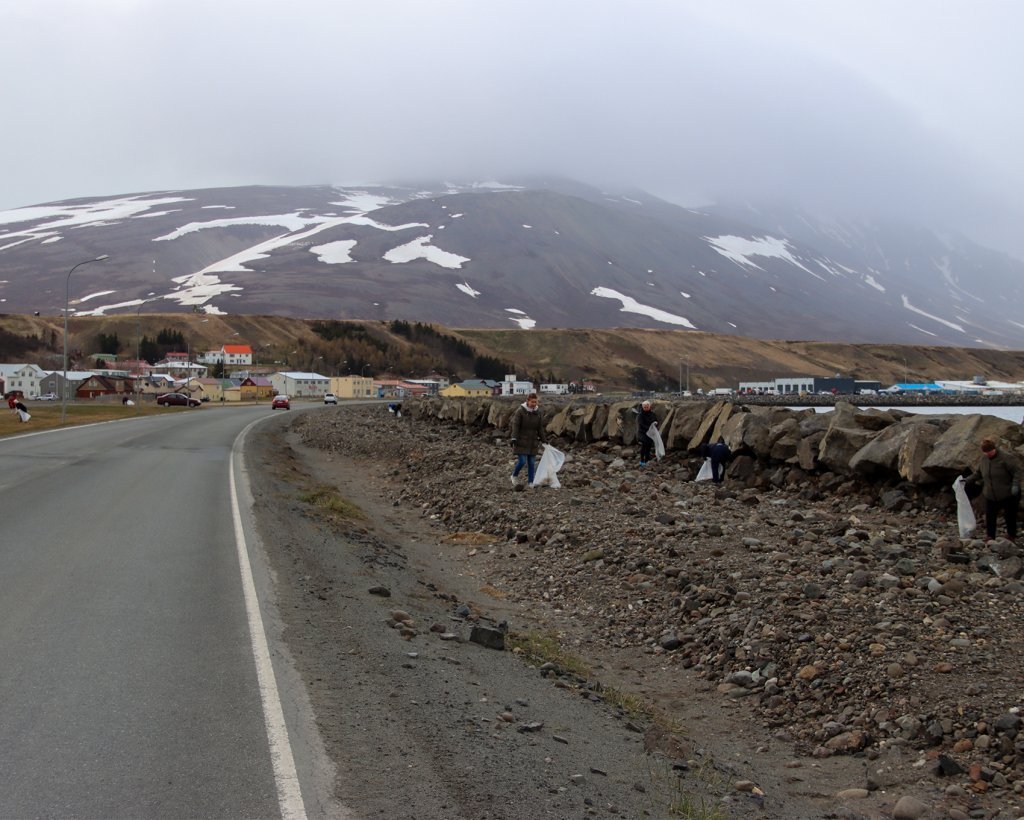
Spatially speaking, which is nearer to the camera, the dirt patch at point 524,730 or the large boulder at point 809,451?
the dirt patch at point 524,730

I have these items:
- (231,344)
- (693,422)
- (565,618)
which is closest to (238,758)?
(565,618)

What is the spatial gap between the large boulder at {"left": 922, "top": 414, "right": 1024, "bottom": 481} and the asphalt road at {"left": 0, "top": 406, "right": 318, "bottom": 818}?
9896 mm

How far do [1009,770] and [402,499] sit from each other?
16731 millimetres

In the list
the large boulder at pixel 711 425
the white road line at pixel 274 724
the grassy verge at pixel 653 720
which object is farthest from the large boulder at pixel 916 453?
the white road line at pixel 274 724

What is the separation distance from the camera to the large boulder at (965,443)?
13391 millimetres

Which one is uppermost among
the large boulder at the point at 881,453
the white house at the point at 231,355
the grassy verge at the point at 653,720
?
the large boulder at the point at 881,453

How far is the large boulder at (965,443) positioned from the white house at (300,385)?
134149 mm

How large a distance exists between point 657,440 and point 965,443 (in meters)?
9.42

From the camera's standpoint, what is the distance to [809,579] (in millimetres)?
10219

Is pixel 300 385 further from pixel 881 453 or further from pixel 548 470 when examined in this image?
pixel 881 453

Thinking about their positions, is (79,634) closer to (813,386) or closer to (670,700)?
(670,700)

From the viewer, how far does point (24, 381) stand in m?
130

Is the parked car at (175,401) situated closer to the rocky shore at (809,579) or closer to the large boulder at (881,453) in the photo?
the rocky shore at (809,579)

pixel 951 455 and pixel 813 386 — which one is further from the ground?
pixel 951 455
